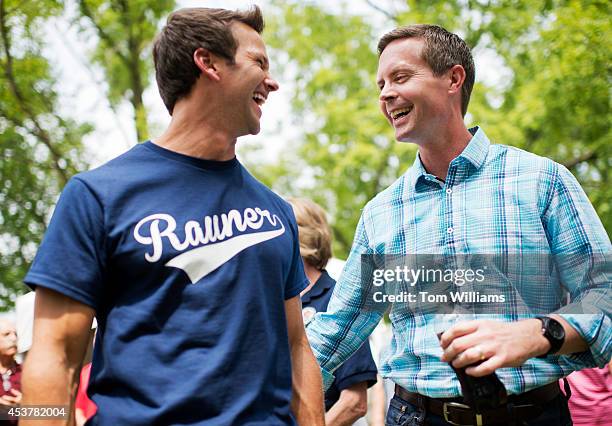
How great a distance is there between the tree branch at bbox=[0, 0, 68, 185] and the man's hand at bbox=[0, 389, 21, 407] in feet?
20.3

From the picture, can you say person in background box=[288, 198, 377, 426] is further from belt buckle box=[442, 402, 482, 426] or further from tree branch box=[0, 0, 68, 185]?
tree branch box=[0, 0, 68, 185]

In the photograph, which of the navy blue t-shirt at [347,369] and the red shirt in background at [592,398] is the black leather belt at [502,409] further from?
the red shirt in background at [592,398]

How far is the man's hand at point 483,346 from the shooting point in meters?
2.40

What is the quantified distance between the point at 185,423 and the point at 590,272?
4.93 ft

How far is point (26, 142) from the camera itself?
37.9 ft

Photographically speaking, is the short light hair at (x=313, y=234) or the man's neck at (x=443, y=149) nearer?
the man's neck at (x=443, y=149)

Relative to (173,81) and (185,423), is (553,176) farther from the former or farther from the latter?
(185,423)

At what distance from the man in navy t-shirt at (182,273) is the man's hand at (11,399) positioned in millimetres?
3043

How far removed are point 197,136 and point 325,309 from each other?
2322mm

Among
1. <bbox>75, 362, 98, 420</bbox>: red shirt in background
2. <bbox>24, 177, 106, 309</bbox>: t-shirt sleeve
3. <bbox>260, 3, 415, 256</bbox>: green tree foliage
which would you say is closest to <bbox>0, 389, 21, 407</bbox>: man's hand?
<bbox>75, 362, 98, 420</bbox>: red shirt in background

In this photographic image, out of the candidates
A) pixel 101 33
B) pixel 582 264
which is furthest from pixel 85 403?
pixel 101 33

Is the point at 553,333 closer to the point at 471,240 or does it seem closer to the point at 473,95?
the point at 471,240

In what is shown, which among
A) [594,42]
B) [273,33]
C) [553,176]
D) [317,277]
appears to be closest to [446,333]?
[553,176]

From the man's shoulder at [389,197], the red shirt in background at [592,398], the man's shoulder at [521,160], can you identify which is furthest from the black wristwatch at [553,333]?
the red shirt in background at [592,398]
